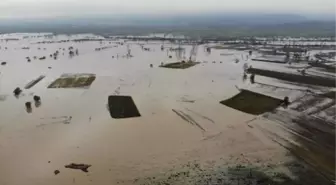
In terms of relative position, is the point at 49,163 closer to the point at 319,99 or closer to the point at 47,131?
the point at 47,131

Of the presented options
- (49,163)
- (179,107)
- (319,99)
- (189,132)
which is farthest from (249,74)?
(49,163)

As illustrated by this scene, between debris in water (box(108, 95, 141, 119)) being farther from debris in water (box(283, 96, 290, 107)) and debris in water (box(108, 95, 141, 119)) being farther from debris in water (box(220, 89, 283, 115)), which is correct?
debris in water (box(283, 96, 290, 107))

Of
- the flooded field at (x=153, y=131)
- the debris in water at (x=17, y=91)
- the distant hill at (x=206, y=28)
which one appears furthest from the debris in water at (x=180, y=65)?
the distant hill at (x=206, y=28)

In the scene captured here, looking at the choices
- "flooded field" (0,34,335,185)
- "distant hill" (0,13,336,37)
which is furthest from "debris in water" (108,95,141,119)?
"distant hill" (0,13,336,37)

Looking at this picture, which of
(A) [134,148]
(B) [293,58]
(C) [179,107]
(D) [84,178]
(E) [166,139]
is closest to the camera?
(D) [84,178]

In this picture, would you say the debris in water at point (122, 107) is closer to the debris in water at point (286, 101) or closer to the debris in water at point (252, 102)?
the debris in water at point (252, 102)

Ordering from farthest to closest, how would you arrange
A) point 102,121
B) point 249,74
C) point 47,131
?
1. point 249,74
2. point 102,121
3. point 47,131

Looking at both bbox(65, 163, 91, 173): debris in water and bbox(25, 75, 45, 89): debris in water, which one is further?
bbox(25, 75, 45, 89): debris in water

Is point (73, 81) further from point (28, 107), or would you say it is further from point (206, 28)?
point (206, 28)
